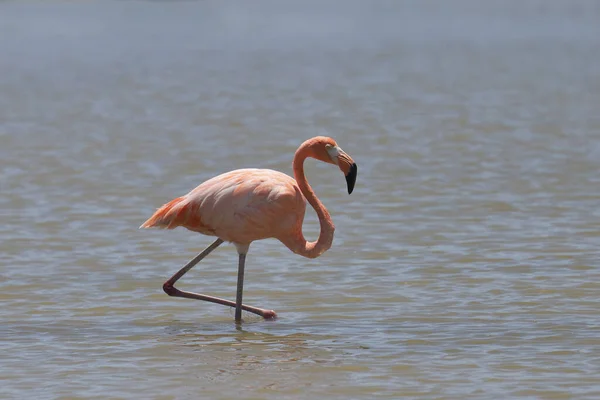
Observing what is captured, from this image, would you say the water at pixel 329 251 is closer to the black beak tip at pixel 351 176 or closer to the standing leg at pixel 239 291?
the standing leg at pixel 239 291

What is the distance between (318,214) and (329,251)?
1.90 metres

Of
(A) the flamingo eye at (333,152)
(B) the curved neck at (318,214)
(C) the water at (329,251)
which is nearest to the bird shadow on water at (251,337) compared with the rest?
(C) the water at (329,251)

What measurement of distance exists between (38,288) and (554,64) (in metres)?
20.5

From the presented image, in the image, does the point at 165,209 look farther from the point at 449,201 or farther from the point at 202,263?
the point at 449,201

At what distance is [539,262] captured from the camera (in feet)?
30.5

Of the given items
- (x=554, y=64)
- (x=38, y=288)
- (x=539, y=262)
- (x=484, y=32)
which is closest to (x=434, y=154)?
(x=539, y=262)

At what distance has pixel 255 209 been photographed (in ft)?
25.8

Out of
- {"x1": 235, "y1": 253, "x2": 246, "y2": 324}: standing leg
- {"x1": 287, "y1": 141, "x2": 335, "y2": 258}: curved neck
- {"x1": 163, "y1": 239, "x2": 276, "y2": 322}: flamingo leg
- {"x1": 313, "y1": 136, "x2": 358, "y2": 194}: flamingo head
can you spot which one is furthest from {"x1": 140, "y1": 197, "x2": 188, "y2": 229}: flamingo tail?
{"x1": 313, "y1": 136, "x2": 358, "y2": 194}: flamingo head

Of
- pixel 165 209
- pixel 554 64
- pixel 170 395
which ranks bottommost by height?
pixel 170 395

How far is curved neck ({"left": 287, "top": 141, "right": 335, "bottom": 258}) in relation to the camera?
26.4ft

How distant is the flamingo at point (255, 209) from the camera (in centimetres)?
788

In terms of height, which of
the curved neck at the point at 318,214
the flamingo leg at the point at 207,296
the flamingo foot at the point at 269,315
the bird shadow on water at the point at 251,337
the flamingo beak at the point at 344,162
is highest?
the flamingo beak at the point at 344,162

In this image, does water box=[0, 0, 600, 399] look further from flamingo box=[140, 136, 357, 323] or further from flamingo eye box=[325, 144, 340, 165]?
flamingo eye box=[325, 144, 340, 165]

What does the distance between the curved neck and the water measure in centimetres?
39
